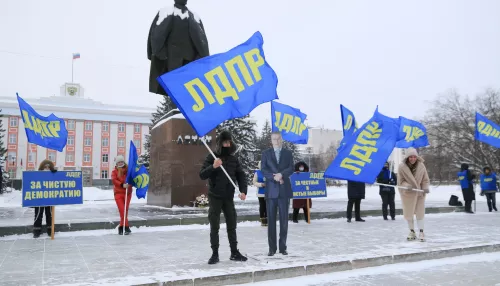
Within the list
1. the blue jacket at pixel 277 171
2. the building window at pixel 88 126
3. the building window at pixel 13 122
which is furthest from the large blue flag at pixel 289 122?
the building window at pixel 13 122

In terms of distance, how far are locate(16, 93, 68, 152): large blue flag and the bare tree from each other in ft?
147

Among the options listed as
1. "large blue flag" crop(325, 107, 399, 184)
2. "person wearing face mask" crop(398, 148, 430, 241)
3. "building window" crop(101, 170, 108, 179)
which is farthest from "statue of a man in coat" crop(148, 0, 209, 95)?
"building window" crop(101, 170, 108, 179)

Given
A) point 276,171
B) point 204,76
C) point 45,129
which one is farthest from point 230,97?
point 45,129

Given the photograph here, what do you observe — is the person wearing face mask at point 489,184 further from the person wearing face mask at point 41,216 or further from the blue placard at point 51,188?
the person wearing face mask at point 41,216

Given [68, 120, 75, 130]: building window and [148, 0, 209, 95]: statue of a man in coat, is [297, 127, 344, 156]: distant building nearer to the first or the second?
[68, 120, 75, 130]: building window

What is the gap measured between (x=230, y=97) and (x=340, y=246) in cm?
320

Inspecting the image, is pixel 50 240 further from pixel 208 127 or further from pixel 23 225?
pixel 208 127

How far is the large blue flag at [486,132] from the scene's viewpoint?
46.2 feet

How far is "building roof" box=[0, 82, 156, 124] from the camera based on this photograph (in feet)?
252

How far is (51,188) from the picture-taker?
8250mm

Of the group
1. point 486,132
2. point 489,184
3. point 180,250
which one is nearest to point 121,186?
point 180,250

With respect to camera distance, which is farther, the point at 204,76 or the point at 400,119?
the point at 400,119

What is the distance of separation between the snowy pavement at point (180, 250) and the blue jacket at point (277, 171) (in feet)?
3.02

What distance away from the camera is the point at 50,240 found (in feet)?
26.1
